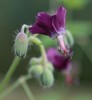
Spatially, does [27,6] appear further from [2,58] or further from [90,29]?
[90,29]

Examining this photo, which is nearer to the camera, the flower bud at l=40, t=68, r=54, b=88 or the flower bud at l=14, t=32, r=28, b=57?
the flower bud at l=14, t=32, r=28, b=57

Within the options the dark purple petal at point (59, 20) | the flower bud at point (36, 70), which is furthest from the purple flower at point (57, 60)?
the dark purple petal at point (59, 20)

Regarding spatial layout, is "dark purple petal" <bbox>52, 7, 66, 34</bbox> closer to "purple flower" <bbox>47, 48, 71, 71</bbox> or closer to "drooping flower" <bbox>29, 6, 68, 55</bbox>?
"drooping flower" <bbox>29, 6, 68, 55</bbox>

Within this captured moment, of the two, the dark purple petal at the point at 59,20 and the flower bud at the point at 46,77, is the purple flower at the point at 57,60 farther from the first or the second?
the dark purple petal at the point at 59,20

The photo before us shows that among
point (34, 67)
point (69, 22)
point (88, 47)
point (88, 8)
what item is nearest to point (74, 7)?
point (69, 22)

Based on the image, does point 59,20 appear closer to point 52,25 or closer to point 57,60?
point 52,25

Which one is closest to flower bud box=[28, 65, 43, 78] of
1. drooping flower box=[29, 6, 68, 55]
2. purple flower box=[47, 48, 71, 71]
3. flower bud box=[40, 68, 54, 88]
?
flower bud box=[40, 68, 54, 88]
